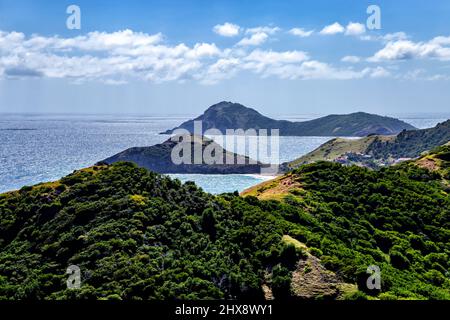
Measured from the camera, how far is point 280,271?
45188mm

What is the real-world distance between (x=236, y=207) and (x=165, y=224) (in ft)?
47.1

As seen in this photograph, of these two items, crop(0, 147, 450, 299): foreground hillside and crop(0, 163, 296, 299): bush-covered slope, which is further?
crop(0, 147, 450, 299): foreground hillside

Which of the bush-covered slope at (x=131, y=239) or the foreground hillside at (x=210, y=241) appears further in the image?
the foreground hillside at (x=210, y=241)

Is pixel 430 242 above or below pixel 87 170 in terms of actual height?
below

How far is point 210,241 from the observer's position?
5272cm

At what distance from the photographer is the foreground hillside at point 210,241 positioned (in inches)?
1670

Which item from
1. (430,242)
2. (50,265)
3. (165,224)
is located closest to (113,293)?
(50,265)

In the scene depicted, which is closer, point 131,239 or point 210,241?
point 131,239

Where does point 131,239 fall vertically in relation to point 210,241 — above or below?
above

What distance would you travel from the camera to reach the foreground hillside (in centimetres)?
4241
